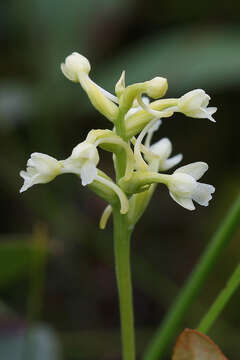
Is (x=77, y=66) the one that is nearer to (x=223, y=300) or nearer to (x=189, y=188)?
(x=189, y=188)

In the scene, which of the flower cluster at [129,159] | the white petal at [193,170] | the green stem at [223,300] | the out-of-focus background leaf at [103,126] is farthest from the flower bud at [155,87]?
the out-of-focus background leaf at [103,126]

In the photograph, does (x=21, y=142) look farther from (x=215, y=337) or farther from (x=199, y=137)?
(x=215, y=337)

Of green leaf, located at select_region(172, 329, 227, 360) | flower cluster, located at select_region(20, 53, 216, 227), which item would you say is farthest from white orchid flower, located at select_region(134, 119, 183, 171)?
green leaf, located at select_region(172, 329, 227, 360)

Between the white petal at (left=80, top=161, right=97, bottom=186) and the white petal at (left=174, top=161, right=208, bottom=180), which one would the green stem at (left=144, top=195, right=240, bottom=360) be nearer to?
the white petal at (left=174, top=161, right=208, bottom=180)

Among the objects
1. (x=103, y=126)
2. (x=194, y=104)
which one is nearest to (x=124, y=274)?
(x=194, y=104)

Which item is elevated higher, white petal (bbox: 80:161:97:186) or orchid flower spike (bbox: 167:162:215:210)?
orchid flower spike (bbox: 167:162:215:210)

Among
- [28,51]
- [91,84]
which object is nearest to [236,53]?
Answer: [28,51]
